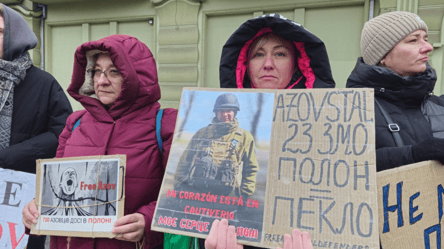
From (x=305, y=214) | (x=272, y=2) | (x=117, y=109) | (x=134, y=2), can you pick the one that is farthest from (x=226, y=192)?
(x=134, y=2)

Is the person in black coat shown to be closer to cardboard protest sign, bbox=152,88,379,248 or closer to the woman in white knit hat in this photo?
cardboard protest sign, bbox=152,88,379,248

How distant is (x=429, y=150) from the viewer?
3.99 ft

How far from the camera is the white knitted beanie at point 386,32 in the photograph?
1.55 m

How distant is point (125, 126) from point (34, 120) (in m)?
0.86

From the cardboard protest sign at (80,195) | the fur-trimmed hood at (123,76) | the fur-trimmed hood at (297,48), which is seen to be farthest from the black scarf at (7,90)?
the fur-trimmed hood at (297,48)

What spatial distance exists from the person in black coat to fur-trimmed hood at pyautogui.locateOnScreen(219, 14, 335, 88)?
3.88 feet

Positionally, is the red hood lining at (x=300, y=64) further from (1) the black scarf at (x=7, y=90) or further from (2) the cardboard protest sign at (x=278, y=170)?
(1) the black scarf at (x=7, y=90)

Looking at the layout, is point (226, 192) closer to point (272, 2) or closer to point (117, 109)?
point (117, 109)

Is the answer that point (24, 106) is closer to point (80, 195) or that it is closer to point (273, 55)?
point (80, 195)

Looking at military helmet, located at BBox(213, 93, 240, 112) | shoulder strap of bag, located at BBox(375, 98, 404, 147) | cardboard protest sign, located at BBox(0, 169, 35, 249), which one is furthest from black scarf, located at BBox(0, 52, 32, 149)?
shoulder strap of bag, located at BBox(375, 98, 404, 147)

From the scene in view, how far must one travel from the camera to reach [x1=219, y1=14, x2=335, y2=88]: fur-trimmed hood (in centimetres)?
151

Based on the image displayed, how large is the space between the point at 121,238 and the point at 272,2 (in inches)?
184

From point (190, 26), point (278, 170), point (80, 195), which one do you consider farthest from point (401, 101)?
point (190, 26)

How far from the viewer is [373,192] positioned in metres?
0.97
